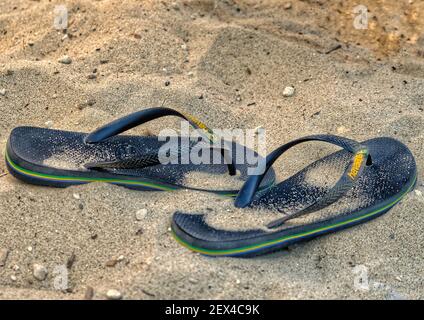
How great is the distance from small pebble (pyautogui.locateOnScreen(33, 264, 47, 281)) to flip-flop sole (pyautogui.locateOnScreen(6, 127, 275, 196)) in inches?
11.5

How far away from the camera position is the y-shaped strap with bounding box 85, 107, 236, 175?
1750 millimetres

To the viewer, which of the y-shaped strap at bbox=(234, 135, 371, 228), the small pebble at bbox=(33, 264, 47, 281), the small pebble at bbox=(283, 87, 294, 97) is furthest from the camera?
the small pebble at bbox=(283, 87, 294, 97)

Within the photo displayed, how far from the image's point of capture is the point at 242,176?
1.85m

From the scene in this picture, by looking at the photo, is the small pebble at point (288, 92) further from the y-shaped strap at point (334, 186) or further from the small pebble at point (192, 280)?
the small pebble at point (192, 280)

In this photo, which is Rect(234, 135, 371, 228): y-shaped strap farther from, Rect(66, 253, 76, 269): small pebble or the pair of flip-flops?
Rect(66, 253, 76, 269): small pebble

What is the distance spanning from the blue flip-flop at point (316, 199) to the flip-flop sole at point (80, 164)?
0.09m

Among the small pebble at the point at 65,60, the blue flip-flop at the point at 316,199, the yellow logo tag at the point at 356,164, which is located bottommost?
the small pebble at the point at 65,60

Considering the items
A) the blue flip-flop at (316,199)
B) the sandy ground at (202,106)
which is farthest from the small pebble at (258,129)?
the blue flip-flop at (316,199)

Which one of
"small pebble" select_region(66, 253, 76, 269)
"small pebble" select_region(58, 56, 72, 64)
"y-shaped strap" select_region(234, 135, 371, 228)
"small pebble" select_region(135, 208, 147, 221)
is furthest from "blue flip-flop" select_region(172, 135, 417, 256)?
"small pebble" select_region(58, 56, 72, 64)

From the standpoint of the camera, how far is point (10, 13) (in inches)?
101

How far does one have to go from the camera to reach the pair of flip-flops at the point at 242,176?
1.56 m

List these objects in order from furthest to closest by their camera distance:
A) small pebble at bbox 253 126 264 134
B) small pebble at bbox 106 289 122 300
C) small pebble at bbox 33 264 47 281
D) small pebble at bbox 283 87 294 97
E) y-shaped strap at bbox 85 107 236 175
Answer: small pebble at bbox 283 87 294 97 → small pebble at bbox 253 126 264 134 → y-shaped strap at bbox 85 107 236 175 → small pebble at bbox 33 264 47 281 → small pebble at bbox 106 289 122 300
